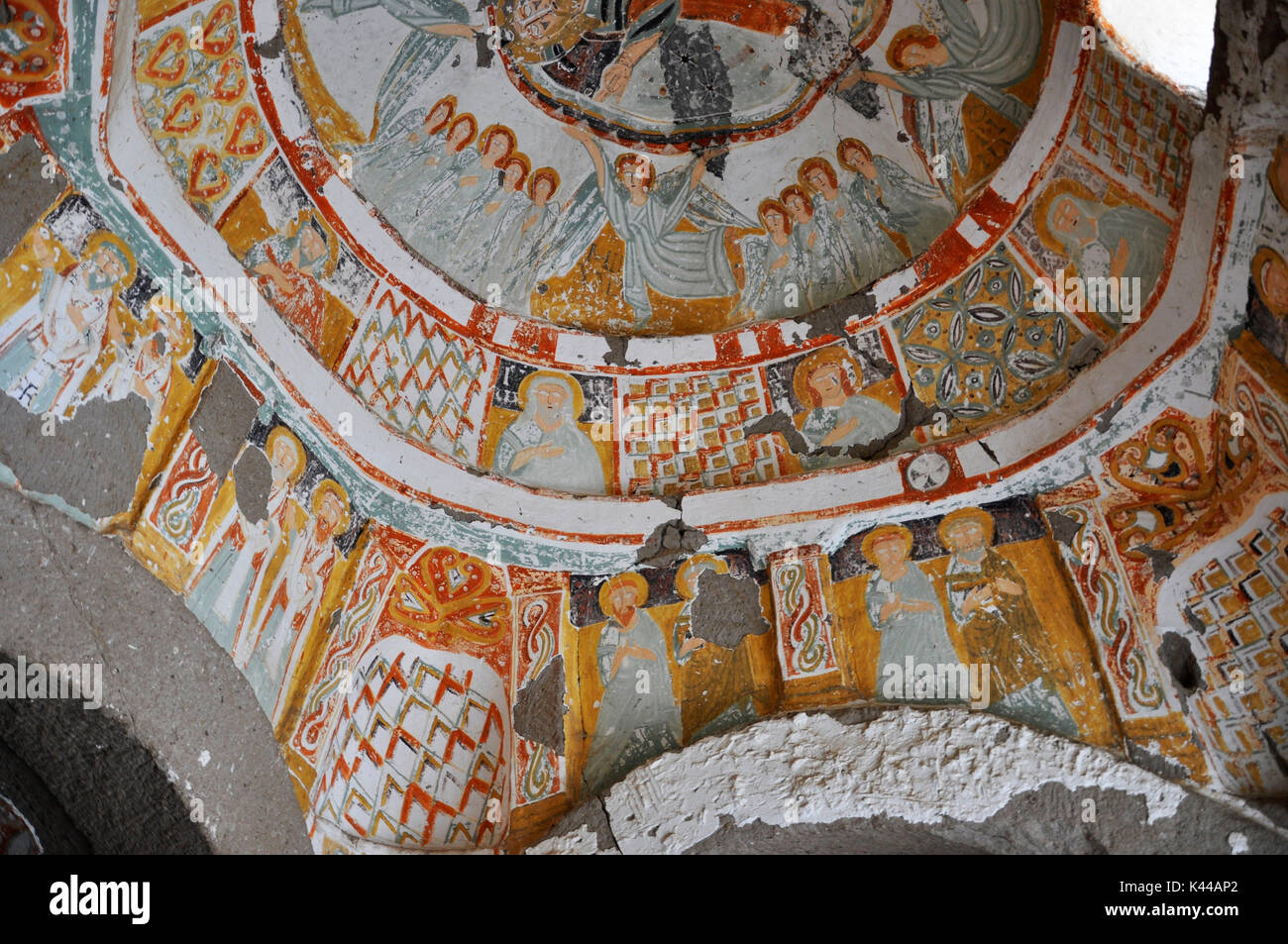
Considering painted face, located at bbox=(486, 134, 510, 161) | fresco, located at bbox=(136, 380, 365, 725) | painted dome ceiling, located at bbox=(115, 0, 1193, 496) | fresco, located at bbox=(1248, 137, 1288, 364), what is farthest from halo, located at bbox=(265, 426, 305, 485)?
fresco, located at bbox=(1248, 137, 1288, 364)

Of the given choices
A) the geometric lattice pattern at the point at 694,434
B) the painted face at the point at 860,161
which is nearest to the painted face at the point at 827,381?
the geometric lattice pattern at the point at 694,434

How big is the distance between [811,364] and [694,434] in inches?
27.5

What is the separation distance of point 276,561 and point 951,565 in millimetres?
3075

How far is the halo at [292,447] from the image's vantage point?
18.5 feet

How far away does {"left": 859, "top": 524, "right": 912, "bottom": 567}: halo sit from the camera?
623cm

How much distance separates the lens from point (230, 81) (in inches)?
221

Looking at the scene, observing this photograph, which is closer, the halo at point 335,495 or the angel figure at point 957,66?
the halo at point 335,495

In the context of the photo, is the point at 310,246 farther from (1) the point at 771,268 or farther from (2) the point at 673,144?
(1) the point at 771,268

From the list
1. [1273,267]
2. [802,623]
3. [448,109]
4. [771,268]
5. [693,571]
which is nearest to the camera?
[1273,267]

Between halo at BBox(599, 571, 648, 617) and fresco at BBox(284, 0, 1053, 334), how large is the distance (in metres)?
1.36

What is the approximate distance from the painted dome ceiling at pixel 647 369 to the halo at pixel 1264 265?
0.02m

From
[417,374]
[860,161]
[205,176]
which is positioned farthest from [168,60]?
[860,161]

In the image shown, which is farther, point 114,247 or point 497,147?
point 497,147

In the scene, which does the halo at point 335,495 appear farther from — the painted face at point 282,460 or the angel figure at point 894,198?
Answer: the angel figure at point 894,198
